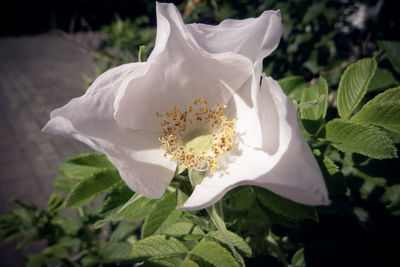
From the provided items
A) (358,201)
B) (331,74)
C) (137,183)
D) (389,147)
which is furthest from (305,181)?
(331,74)

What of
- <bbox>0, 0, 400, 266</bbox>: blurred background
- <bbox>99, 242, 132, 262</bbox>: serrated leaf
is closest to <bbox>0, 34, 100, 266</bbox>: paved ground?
<bbox>0, 0, 400, 266</bbox>: blurred background

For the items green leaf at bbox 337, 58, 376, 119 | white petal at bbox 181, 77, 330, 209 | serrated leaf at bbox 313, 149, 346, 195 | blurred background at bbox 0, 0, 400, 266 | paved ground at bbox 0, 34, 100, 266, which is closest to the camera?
white petal at bbox 181, 77, 330, 209

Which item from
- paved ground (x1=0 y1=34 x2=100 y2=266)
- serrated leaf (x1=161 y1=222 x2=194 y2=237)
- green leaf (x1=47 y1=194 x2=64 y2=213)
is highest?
serrated leaf (x1=161 y1=222 x2=194 y2=237)

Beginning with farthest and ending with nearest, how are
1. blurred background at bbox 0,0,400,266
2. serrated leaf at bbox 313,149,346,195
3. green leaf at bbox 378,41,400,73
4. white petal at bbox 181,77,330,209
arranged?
blurred background at bbox 0,0,400,266, green leaf at bbox 378,41,400,73, serrated leaf at bbox 313,149,346,195, white petal at bbox 181,77,330,209

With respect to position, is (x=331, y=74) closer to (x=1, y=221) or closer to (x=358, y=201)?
(x=358, y=201)

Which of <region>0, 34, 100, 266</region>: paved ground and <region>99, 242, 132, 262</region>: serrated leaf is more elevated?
<region>99, 242, 132, 262</region>: serrated leaf

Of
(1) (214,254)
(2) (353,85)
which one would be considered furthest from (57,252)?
(2) (353,85)

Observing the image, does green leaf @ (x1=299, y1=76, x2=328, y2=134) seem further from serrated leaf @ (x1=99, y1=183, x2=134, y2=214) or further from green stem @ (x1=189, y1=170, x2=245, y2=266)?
serrated leaf @ (x1=99, y1=183, x2=134, y2=214)

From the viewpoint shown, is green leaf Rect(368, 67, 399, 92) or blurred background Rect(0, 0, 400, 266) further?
blurred background Rect(0, 0, 400, 266)
